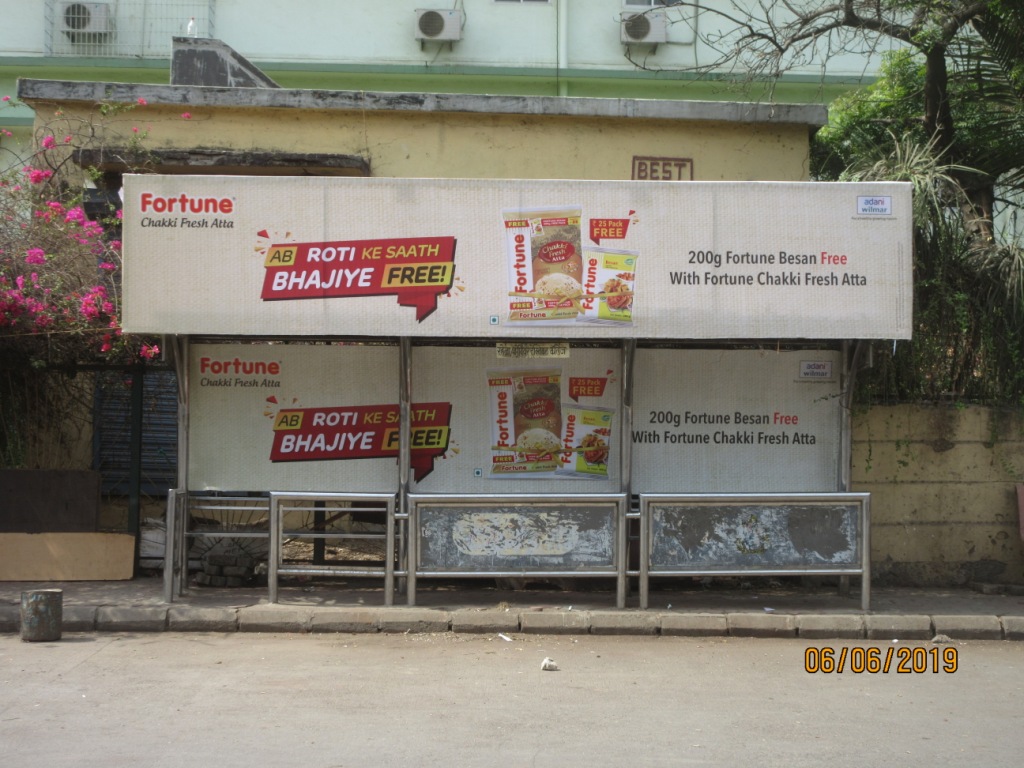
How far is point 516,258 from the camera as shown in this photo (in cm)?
771

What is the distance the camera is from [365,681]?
635 centimetres

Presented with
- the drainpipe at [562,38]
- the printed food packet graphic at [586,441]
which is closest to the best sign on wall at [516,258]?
the printed food packet graphic at [586,441]

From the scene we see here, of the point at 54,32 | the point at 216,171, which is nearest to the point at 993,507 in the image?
the point at 216,171

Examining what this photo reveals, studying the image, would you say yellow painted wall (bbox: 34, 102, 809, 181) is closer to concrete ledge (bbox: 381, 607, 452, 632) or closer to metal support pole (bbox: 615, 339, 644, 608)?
metal support pole (bbox: 615, 339, 644, 608)

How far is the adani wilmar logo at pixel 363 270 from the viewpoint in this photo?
7.65 meters

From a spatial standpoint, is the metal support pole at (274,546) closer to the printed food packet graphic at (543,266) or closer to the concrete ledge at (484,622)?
the concrete ledge at (484,622)

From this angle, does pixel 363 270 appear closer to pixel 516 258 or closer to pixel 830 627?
pixel 516 258

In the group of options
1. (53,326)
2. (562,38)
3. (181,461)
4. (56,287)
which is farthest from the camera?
(562,38)

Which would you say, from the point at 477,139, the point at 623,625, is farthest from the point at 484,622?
the point at 477,139

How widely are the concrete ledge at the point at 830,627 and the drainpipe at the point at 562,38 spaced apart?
13914mm

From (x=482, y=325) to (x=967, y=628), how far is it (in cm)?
456

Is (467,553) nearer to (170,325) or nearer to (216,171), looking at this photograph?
(170,325)

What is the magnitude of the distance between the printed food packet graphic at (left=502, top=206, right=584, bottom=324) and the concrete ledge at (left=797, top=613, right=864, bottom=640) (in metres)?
3.07
